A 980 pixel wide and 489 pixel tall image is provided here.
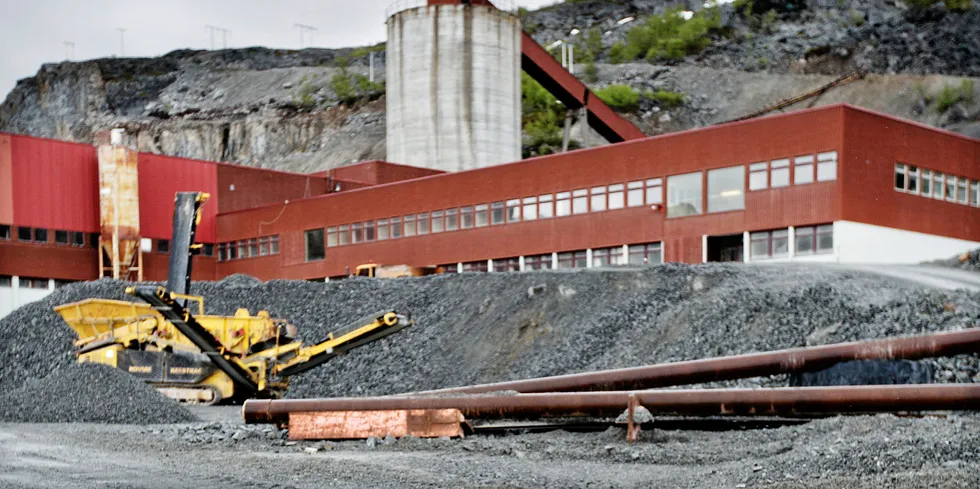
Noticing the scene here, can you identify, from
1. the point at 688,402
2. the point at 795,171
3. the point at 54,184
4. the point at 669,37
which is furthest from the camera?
A: the point at 669,37

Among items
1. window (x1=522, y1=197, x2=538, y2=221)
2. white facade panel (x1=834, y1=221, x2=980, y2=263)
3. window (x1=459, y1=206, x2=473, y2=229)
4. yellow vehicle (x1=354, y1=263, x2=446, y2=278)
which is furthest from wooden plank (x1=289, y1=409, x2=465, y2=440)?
window (x1=459, y1=206, x2=473, y2=229)

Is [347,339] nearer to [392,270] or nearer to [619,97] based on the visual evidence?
[392,270]

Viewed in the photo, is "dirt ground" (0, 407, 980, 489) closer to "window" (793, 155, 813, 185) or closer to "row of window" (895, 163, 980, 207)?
"window" (793, 155, 813, 185)

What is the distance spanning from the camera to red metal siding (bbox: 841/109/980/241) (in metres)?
35.5

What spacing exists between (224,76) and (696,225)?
9244 centimetres

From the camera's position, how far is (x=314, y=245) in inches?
2005

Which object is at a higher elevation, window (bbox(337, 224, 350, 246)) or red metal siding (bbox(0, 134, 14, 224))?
red metal siding (bbox(0, 134, 14, 224))

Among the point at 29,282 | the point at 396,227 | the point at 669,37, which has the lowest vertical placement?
the point at 29,282

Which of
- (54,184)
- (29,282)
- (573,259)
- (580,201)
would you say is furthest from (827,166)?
(29,282)

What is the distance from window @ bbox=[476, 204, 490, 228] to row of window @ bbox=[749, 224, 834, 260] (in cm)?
1102

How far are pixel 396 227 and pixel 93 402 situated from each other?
27.5m

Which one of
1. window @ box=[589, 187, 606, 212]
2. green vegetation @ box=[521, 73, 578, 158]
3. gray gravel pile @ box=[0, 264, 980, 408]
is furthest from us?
green vegetation @ box=[521, 73, 578, 158]

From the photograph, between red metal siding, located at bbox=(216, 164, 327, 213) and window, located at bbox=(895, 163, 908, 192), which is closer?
window, located at bbox=(895, 163, 908, 192)

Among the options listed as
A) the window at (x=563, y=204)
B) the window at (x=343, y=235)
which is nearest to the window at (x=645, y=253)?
the window at (x=563, y=204)
